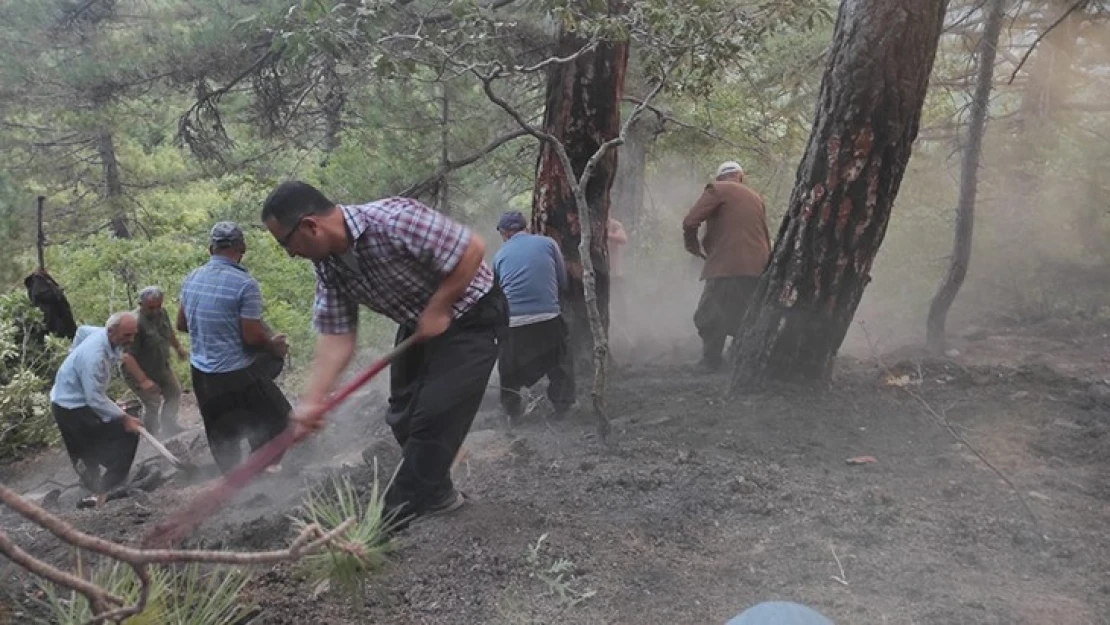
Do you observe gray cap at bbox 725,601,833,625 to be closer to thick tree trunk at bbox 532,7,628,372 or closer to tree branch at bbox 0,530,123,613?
tree branch at bbox 0,530,123,613

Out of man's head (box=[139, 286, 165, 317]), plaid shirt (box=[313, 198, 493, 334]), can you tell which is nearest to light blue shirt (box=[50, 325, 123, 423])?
man's head (box=[139, 286, 165, 317])

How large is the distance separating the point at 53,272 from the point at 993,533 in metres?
11.9

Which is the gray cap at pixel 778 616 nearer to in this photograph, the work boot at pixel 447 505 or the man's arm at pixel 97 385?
the work boot at pixel 447 505

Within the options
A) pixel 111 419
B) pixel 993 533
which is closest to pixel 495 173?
pixel 111 419

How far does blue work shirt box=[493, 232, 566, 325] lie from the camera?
5527mm

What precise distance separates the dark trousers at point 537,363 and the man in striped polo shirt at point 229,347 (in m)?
1.58

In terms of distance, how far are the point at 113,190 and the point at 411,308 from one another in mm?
14619

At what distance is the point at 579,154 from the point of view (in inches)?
252

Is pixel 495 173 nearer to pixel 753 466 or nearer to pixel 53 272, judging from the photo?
pixel 53 272

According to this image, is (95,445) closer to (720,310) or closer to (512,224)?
(512,224)

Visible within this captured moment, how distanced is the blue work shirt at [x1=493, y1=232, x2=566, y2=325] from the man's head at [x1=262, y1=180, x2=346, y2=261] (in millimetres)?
2488

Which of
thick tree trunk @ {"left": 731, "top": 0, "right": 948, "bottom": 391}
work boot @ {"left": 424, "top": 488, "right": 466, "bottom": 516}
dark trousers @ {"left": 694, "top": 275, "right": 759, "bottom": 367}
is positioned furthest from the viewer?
dark trousers @ {"left": 694, "top": 275, "right": 759, "bottom": 367}

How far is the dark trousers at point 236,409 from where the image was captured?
485 cm

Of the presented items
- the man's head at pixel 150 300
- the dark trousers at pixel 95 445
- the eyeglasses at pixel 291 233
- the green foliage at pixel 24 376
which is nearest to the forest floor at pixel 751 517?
the dark trousers at pixel 95 445
